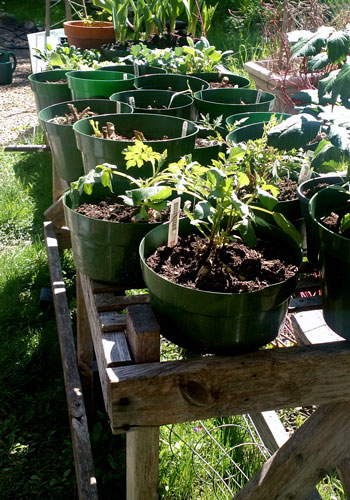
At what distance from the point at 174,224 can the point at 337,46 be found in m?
0.47

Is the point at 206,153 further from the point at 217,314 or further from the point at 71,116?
the point at 217,314

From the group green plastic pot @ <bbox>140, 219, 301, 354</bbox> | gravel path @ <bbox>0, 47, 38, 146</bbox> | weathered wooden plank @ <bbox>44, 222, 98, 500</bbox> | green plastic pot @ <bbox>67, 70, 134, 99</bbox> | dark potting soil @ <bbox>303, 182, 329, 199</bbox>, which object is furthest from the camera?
gravel path @ <bbox>0, 47, 38, 146</bbox>

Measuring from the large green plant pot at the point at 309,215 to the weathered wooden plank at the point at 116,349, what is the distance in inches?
16.2

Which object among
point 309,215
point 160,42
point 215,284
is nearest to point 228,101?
point 309,215

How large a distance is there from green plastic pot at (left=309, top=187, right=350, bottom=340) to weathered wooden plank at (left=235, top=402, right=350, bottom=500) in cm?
22

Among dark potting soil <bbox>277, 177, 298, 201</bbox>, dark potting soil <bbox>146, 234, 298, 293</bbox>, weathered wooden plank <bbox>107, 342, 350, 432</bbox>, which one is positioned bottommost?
weathered wooden plank <bbox>107, 342, 350, 432</bbox>

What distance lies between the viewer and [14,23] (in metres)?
10.7

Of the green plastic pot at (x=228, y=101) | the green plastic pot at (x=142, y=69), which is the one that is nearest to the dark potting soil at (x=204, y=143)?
the green plastic pot at (x=228, y=101)

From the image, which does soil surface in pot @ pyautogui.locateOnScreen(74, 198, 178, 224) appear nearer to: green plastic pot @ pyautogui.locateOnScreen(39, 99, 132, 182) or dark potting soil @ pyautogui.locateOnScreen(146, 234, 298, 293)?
dark potting soil @ pyautogui.locateOnScreen(146, 234, 298, 293)

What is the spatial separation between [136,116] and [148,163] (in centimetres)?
29

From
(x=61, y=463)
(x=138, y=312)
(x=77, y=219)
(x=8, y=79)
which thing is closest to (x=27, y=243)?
(x=61, y=463)

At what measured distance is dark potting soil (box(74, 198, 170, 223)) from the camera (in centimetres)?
130

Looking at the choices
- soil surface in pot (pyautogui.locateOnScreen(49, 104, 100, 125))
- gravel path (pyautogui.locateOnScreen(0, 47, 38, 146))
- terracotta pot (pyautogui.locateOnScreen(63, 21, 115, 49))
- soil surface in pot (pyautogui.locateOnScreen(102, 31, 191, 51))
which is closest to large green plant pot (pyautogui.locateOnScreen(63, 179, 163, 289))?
soil surface in pot (pyautogui.locateOnScreen(49, 104, 100, 125))

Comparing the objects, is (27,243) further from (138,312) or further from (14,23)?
(14,23)
